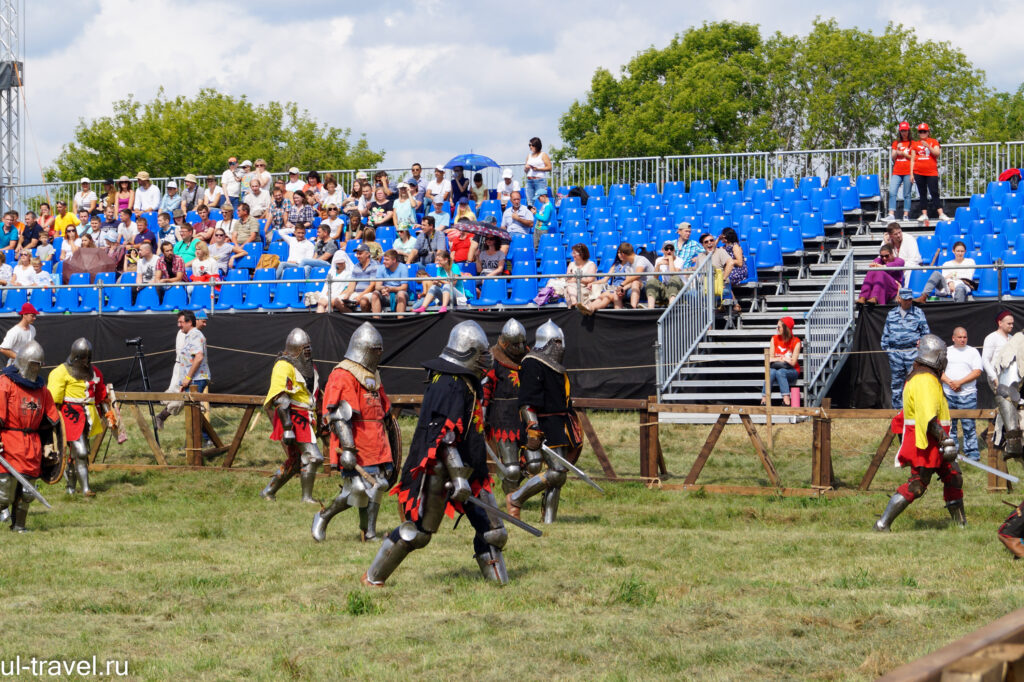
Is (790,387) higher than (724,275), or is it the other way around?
(724,275)

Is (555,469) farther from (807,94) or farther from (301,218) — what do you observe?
(807,94)

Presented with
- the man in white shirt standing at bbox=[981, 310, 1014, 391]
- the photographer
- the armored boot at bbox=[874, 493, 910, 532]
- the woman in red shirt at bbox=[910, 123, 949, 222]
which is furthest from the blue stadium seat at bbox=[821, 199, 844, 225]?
the armored boot at bbox=[874, 493, 910, 532]

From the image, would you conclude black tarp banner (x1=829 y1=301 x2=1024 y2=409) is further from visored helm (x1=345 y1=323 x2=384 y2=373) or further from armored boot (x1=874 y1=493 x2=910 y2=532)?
visored helm (x1=345 y1=323 x2=384 y2=373)

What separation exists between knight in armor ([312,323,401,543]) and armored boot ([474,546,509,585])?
169 cm

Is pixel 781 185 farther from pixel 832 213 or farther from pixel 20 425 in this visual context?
pixel 20 425

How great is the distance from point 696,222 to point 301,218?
710 centimetres

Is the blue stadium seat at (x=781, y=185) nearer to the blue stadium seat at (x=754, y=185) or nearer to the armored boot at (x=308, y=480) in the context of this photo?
→ the blue stadium seat at (x=754, y=185)

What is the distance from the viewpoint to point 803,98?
2149 inches

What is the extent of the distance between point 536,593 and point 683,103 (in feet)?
153

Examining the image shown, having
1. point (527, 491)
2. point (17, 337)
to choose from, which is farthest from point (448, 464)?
point (17, 337)

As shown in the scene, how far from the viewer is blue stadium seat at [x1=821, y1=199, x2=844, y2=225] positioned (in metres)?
20.9

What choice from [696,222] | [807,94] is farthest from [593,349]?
[807,94]

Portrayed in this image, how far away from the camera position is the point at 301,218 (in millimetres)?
23094

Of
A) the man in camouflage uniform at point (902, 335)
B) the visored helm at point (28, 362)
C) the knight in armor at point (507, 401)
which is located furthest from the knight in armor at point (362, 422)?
the man in camouflage uniform at point (902, 335)
